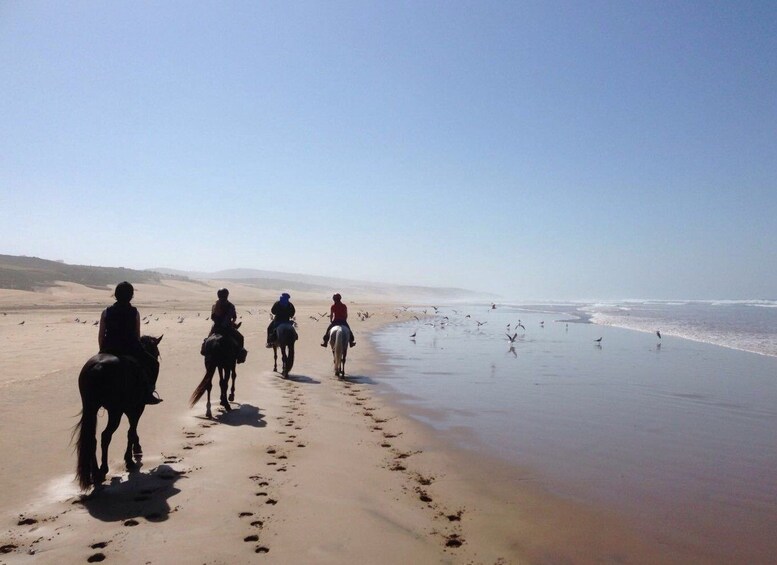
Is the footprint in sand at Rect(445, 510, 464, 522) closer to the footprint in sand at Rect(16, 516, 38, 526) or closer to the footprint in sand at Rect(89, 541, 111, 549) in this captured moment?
the footprint in sand at Rect(89, 541, 111, 549)

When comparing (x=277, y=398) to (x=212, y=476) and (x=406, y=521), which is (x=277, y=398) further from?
(x=406, y=521)

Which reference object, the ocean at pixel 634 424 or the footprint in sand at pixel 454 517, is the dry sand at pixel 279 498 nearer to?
the footprint in sand at pixel 454 517

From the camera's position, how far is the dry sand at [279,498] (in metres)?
3.90

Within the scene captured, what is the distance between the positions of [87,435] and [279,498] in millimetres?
2252

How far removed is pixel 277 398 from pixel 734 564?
26.3ft

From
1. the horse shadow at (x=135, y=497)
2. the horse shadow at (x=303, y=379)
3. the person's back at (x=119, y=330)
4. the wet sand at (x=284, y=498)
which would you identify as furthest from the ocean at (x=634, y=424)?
the person's back at (x=119, y=330)

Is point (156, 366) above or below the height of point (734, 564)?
above

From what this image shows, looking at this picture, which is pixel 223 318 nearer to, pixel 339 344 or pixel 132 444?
pixel 132 444

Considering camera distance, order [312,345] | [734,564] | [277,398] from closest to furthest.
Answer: [734,564] → [277,398] → [312,345]

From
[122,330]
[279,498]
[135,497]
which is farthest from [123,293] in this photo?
[279,498]

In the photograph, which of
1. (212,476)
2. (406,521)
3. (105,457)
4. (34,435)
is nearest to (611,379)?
(406,521)

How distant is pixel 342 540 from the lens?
13.2 feet

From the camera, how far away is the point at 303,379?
1236 centimetres

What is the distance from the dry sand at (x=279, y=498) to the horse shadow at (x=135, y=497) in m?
0.02
